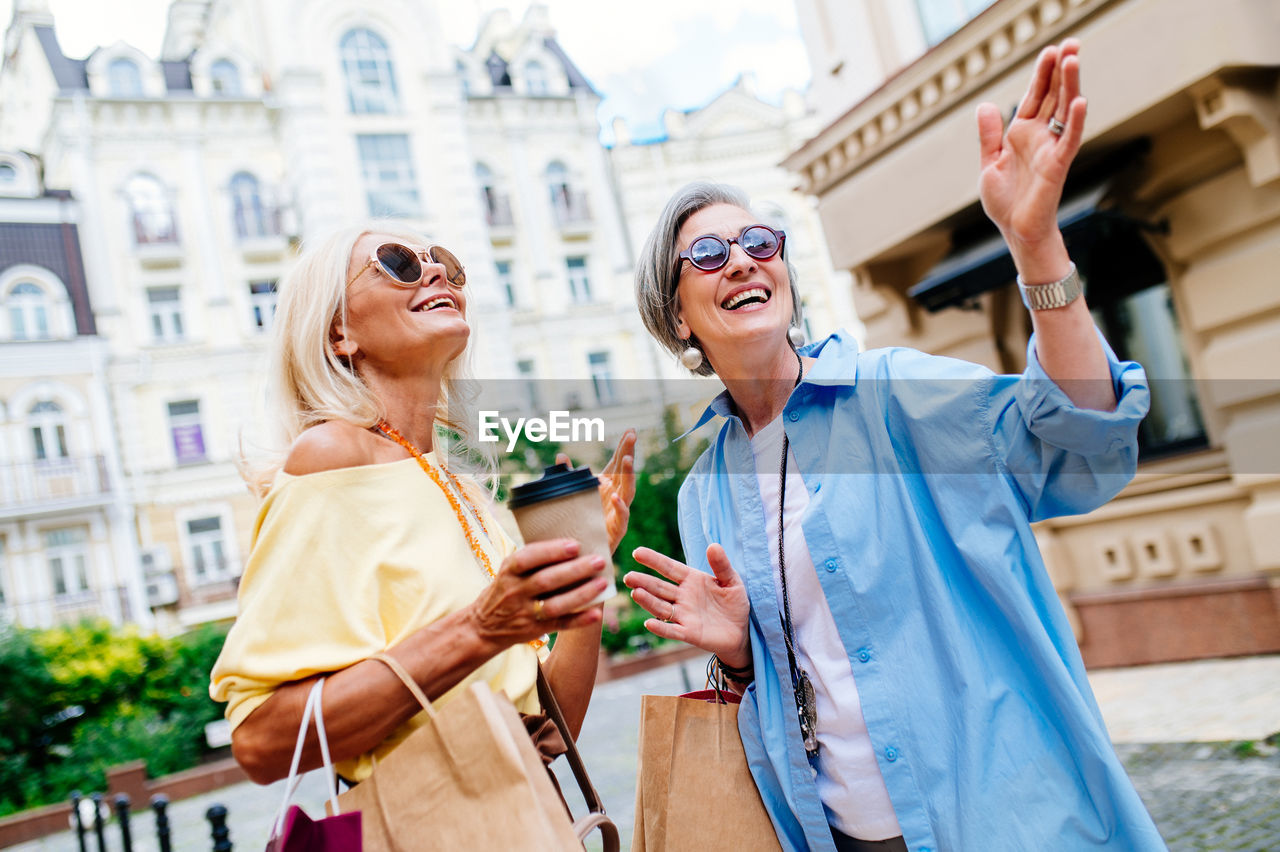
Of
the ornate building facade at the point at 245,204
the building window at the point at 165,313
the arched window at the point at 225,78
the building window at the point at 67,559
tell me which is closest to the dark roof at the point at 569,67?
the ornate building facade at the point at 245,204

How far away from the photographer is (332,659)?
145cm

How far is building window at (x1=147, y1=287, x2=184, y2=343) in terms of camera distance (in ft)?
78.8

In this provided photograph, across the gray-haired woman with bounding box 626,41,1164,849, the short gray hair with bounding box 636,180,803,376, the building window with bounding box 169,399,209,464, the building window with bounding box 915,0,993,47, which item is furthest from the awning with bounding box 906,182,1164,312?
the building window with bounding box 169,399,209,464

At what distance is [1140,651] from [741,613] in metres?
6.51

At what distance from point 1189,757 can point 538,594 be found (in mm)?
4993

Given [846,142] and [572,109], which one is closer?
[846,142]

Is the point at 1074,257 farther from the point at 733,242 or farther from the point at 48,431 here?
the point at 48,431

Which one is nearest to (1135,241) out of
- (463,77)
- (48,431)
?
(48,431)

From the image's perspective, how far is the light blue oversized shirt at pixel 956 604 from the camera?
5.40ft

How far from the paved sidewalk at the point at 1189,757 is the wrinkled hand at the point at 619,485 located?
3.32m

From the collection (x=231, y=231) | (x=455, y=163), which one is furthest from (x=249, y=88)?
(x=455, y=163)

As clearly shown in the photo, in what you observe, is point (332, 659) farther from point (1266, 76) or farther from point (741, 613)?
point (1266, 76)

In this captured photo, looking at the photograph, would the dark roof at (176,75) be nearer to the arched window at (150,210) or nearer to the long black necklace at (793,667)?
the arched window at (150,210)

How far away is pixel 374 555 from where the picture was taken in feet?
5.09
